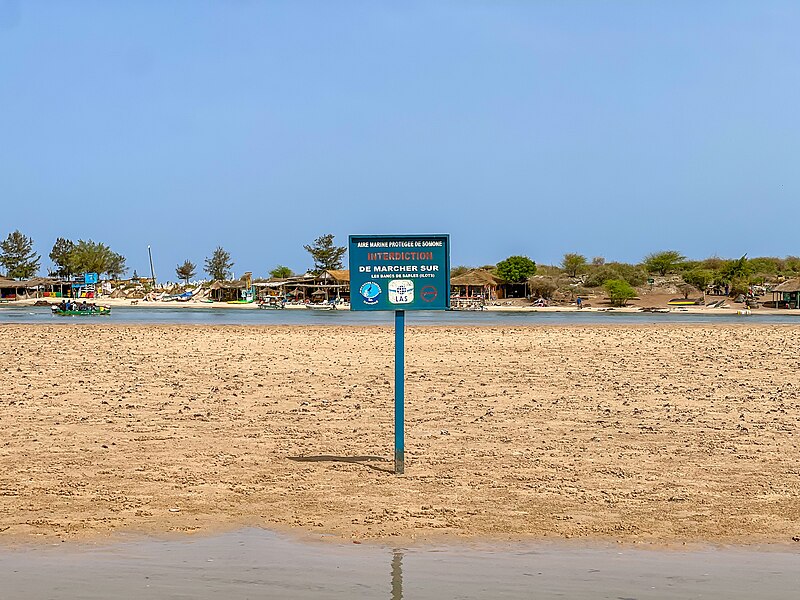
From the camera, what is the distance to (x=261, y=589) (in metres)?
6.46

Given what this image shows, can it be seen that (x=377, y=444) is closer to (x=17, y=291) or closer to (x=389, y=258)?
(x=389, y=258)

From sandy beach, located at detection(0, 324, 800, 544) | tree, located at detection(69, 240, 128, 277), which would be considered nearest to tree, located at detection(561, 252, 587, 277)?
tree, located at detection(69, 240, 128, 277)

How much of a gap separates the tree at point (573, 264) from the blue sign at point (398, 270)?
5243 inches

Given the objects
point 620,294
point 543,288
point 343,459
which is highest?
point 543,288

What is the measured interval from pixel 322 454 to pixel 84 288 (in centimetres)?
13525

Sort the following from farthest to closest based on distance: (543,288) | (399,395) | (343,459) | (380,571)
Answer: (543,288) → (343,459) → (399,395) → (380,571)

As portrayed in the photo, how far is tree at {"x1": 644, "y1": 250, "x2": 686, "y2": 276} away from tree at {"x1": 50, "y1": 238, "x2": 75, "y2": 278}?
285 ft

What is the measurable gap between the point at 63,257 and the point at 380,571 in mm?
156241

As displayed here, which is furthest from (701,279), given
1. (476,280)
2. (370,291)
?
(370,291)

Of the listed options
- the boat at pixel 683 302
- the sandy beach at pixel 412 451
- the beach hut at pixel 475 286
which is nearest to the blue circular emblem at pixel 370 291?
the sandy beach at pixel 412 451

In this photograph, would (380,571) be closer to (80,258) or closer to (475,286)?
(475,286)

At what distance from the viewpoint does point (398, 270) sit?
9.21 m

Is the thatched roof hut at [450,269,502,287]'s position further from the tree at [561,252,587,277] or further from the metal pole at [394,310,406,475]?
the metal pole at [394,310,406,475]

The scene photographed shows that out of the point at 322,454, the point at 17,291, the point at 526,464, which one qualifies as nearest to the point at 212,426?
the point at 322,454
